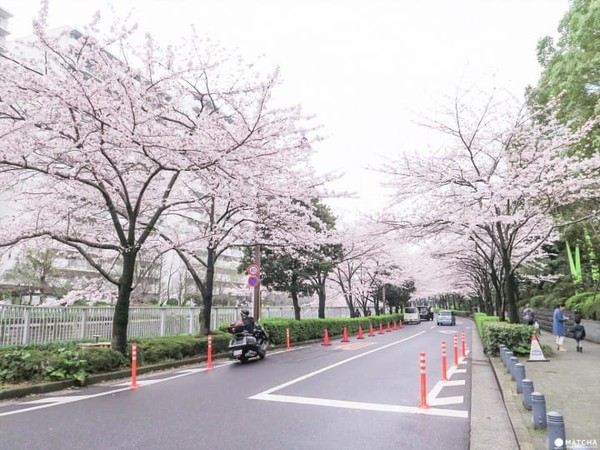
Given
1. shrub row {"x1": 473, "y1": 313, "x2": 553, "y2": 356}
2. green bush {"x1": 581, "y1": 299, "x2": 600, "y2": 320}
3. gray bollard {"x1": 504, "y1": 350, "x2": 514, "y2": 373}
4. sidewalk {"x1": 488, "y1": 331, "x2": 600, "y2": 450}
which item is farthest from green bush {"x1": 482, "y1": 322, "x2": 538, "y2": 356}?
green bush {"x1": 581, "y1": 299, "x2": 600, "y2": 320}

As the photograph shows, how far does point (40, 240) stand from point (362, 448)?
11657mm

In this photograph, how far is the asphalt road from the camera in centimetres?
521

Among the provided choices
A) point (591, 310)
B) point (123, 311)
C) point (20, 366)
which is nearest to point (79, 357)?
point (20, 366)

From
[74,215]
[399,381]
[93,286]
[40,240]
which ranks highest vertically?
[74,215]

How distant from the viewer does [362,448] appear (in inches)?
195

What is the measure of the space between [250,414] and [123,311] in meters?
6.41

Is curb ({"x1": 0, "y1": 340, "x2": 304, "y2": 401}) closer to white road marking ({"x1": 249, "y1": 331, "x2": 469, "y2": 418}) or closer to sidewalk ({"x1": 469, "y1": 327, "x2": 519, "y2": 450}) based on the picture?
white road marking ({"x1": 249, "y1": 331, "x2": 469, "y2": 418})

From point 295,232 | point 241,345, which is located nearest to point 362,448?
point 241,345

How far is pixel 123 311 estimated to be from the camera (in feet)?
38.0

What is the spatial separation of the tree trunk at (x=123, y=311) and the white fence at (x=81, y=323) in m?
2.56

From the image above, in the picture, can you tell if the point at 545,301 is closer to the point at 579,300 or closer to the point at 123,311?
the point at 579,300

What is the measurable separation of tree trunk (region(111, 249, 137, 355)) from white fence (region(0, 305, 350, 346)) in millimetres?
2560

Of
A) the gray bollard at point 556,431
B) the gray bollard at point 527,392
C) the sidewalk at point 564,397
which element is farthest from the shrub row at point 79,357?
the gray bollard at point 556,431

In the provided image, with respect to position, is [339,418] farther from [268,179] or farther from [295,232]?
[295,232]
